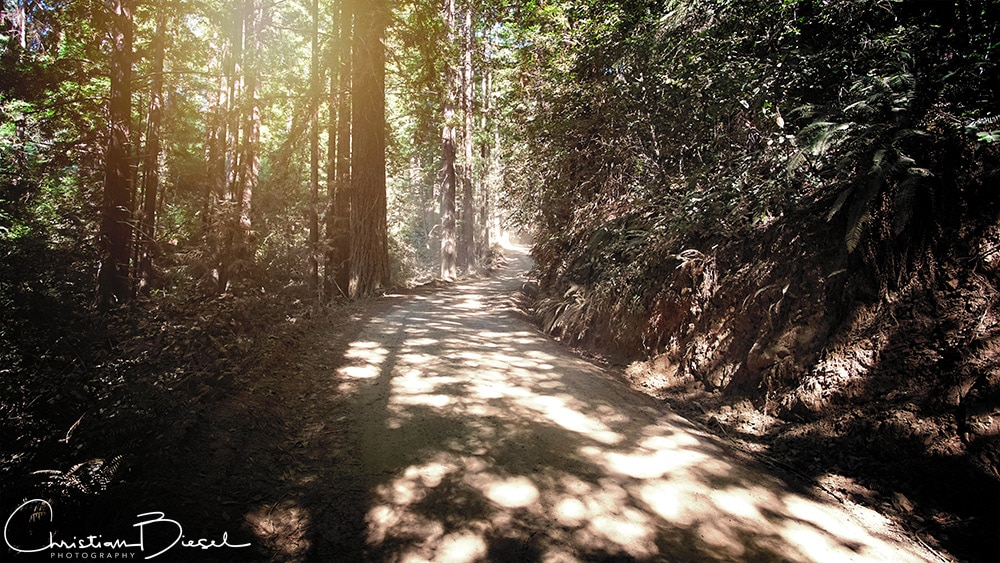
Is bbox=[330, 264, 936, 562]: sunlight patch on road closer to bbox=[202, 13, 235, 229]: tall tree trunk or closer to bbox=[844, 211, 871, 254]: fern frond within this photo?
bbox=[844, 211, 871, 254]: fern frond

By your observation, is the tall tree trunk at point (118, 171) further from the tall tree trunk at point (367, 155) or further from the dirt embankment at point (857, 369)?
the dirt embankment at point (857, 369)

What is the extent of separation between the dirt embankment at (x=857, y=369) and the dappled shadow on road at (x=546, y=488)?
0.45 metres

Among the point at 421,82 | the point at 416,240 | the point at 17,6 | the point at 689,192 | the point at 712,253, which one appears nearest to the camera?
the point at 712,253

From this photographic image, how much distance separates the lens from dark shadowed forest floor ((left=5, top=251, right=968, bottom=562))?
2.95 meters

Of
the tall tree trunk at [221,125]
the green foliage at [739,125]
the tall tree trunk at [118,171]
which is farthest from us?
the tall tree trunk at [221,125]

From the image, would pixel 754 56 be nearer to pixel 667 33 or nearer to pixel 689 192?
pixel 667 33

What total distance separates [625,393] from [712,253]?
2.46m

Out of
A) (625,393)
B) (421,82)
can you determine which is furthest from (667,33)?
(421,82)

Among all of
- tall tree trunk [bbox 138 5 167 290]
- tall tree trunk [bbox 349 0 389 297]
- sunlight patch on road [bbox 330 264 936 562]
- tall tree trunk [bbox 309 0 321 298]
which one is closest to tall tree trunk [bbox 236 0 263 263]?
tall tree trunk [bbox 309 0 321 298]

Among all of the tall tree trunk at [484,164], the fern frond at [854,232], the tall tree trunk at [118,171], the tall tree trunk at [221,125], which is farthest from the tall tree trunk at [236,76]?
the fern frond at [854,232]

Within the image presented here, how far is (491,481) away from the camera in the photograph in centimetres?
373

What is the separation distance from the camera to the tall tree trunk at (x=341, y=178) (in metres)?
12.2

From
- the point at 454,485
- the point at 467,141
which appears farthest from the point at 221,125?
the point at 454,485

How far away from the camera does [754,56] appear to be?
23.0 ft
